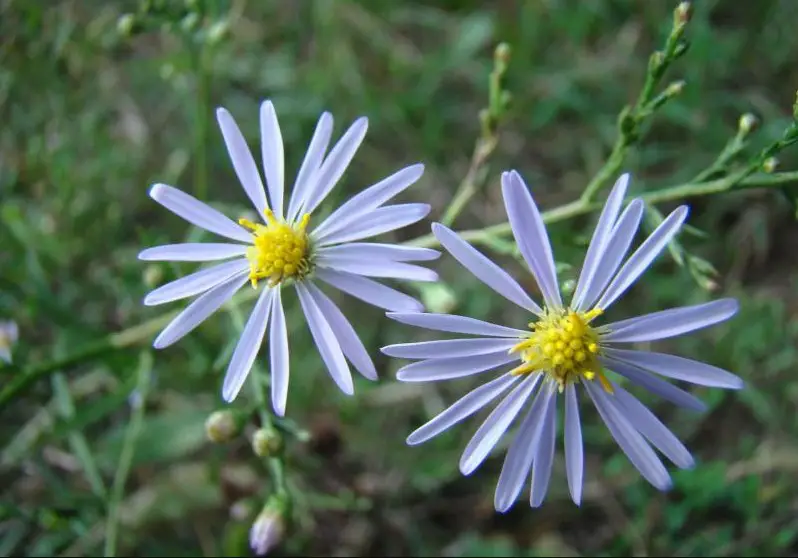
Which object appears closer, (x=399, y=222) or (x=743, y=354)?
(x=399, y=222)

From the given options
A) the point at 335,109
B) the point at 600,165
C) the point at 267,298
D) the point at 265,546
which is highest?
the point at 335,109

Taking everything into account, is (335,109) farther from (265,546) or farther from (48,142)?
(265,546)

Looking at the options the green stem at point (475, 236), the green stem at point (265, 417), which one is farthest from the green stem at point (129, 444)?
the green stem at point (265, 417)

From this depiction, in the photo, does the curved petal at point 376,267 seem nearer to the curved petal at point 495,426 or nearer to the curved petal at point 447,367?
the curved petal at point 447,367

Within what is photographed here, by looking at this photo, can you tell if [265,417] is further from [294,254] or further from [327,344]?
[294,254]

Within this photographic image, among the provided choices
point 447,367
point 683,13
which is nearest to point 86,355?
point 447,367

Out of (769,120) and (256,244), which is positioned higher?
(769,120)

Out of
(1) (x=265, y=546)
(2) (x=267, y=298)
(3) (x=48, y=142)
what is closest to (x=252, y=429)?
(1) (x=265, y=546)

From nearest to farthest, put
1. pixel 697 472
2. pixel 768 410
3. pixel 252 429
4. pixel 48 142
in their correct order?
pixel 697 472
pixel 768 410
pixel 252 429
pixel 48 142
